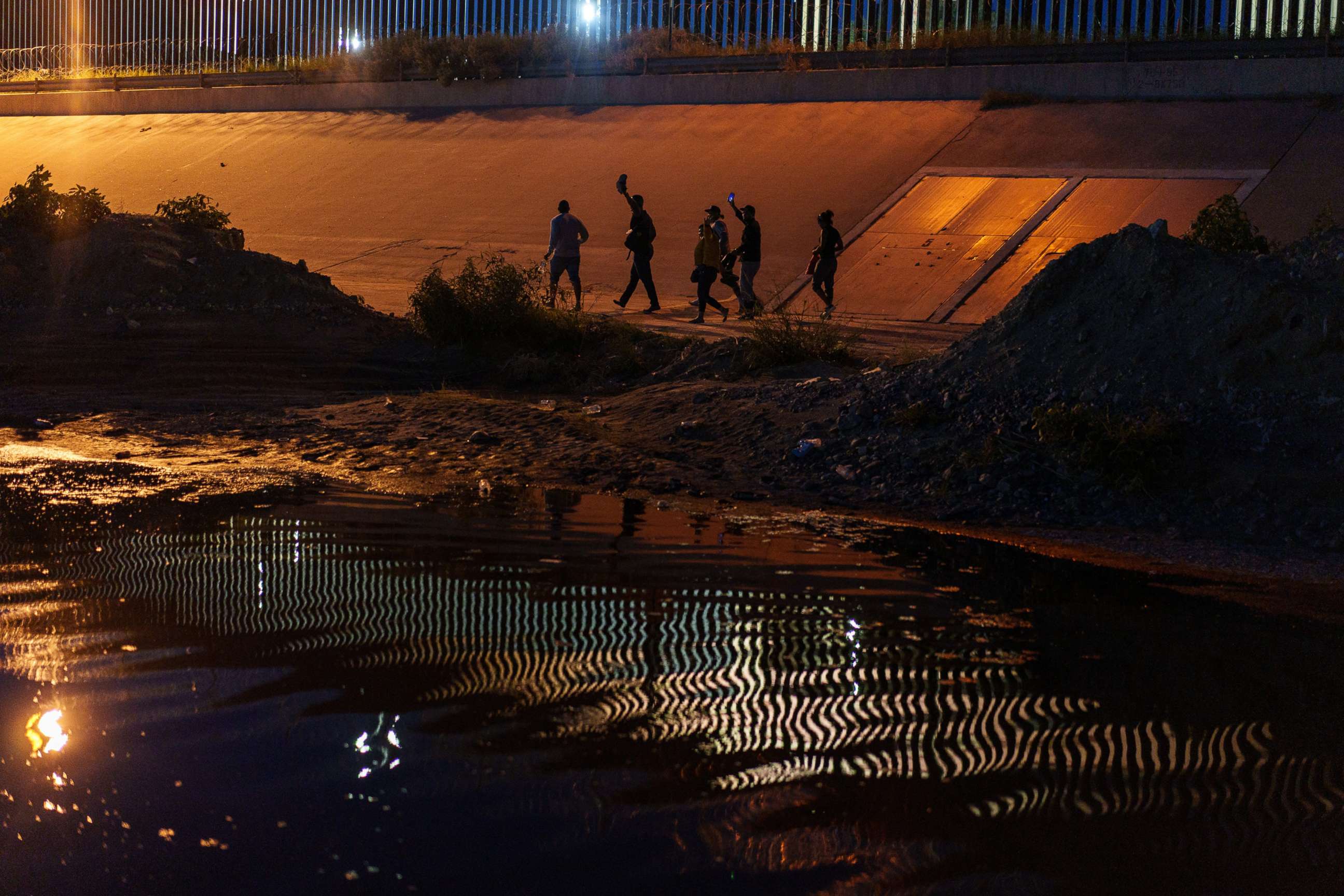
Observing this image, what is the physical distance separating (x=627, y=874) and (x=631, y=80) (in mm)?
32209

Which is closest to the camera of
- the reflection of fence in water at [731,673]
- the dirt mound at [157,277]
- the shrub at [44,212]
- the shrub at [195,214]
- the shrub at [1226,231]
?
the reflection of fence in water at [731,673]

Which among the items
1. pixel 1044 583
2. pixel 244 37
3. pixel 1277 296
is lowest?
pixel 1044 583

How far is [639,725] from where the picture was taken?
443 centimetres

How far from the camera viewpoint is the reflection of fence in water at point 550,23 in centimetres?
2905

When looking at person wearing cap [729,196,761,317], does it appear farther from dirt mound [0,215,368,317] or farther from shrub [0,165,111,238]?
shrub [0,165,111,238]

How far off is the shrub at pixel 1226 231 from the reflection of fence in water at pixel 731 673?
32.3 feet

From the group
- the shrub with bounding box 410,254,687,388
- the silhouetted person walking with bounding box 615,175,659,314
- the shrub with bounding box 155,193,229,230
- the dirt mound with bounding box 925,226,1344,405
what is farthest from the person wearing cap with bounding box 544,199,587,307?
the dirt mound with bounding box 925,226,1344,405

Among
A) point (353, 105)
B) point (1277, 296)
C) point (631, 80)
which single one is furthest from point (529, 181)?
point (1277, 296)

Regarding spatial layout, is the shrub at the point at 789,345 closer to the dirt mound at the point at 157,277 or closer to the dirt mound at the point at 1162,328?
the dirt mound at the point at 1162,328

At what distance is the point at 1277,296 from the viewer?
962 cm

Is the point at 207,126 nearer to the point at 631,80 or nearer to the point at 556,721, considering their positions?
the point at 631,80

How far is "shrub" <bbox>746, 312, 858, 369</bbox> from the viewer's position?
42.7 feet

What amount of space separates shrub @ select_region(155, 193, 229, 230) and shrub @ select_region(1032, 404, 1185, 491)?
1357cm

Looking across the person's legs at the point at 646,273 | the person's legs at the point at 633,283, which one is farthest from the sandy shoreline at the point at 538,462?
the person's legs at the point at 646,273
